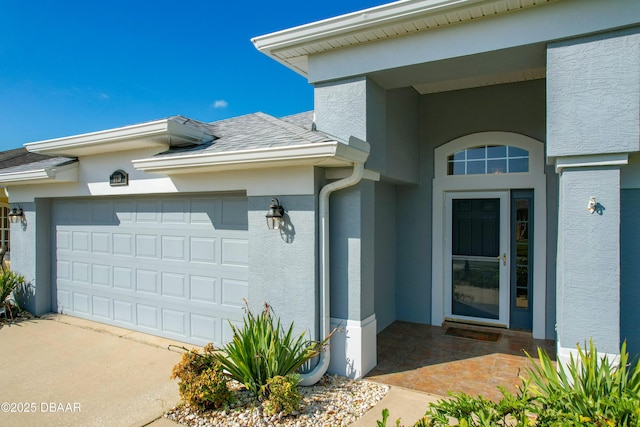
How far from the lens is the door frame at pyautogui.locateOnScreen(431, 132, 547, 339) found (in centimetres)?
689

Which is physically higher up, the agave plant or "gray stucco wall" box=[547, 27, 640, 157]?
"gray stucco wall" box=[547, 27, 640, 157]

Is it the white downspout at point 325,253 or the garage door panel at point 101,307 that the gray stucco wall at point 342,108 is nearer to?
the white downspout at point 325,253

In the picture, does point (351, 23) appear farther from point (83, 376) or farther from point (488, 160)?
point (83, 376)

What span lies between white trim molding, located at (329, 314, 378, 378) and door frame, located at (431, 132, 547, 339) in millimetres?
2813

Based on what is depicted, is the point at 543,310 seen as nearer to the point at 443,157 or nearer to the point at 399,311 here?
the point at 399,311

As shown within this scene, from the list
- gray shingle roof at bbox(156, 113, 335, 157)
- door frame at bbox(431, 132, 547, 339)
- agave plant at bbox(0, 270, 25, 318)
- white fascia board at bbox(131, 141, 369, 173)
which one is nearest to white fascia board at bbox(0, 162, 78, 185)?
agave plant at bbox(0, 270, 25, 318)

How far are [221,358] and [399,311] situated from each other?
180 inches

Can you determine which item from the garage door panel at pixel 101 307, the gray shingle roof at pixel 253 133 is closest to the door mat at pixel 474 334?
the gray shingle roof at pixel 253 133

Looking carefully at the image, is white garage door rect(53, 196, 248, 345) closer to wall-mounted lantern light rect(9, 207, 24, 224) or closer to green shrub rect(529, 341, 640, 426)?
wall-mounted lantern light rect(9, 207, 24, 224)

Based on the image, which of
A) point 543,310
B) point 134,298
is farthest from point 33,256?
point 543,310

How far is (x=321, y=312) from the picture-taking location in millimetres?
5355

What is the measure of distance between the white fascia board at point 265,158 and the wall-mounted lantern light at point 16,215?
492 centimetres

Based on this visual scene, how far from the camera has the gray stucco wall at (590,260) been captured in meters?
4.26

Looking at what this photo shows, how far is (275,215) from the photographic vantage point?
17.6 ft
